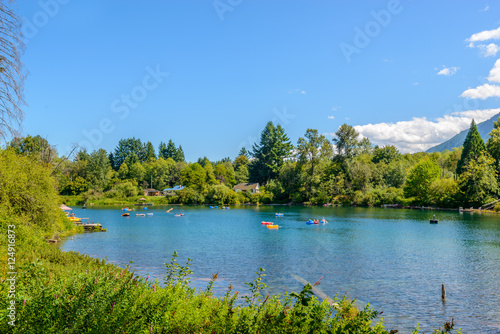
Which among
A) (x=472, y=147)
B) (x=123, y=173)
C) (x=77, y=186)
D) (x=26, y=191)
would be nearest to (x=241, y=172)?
(x=123, y=173)

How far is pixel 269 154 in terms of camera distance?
142 m

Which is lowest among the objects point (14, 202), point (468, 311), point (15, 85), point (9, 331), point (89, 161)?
point (468, 311)

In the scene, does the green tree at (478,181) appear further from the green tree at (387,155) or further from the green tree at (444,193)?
the green tree at (387,155)

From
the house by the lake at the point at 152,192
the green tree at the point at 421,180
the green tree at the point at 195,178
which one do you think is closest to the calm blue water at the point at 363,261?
the green tree at the point at 421,180

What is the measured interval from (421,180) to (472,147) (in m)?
16.6

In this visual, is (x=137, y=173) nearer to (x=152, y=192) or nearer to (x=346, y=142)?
(x=152, y=192)

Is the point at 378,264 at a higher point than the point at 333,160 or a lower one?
lower

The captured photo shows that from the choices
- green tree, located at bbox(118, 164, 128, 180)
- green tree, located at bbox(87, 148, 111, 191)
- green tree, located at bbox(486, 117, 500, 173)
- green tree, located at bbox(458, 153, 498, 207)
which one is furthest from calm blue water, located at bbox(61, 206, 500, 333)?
green tree, located at bbox(118, 164, 128, 180)

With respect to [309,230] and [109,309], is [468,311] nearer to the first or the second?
[109,309]

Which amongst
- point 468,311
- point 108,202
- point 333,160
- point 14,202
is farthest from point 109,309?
point 108,202

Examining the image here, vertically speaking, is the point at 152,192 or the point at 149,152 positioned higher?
the point at 149,152

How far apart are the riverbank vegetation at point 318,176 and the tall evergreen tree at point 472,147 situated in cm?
21

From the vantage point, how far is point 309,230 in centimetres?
5081

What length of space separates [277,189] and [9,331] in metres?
115
